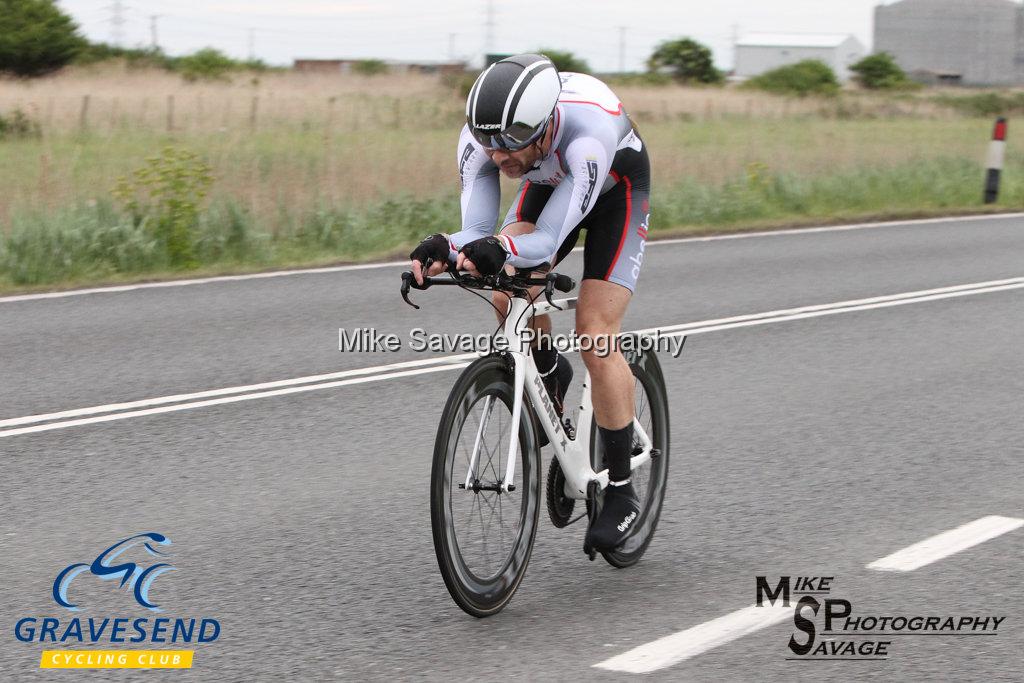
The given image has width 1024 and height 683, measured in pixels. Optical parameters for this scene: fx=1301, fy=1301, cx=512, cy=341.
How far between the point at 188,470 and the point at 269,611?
1.84 m

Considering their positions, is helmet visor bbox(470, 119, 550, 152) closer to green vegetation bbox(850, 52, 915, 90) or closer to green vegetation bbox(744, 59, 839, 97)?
green vegetation bbox(744, 59, 839, 97)

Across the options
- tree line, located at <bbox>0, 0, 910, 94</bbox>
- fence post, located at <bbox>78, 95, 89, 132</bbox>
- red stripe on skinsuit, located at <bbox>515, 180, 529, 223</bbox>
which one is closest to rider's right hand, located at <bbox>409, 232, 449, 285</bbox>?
red stripe on skinsuit, located at <bbox>515, 180, 529, 223</bbox>

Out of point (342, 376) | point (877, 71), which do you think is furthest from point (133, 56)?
point (342, 376)

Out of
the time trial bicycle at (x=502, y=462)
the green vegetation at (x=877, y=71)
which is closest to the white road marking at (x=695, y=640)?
the time trial bicycle at (x=502, y=462)

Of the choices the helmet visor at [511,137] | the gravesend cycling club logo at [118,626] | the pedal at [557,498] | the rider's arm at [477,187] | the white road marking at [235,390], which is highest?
the helmet visor at [511,137]

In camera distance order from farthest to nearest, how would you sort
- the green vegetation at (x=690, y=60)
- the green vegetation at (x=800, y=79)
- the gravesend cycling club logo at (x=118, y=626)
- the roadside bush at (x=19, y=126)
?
1. the green vegetation at (x=690, y=60)
2. the green vegetation at (x=800, y=79)
3. the roadside bush at (x=19, y=126)
4. the gravesend cycling club logo at (x=118, y=626)

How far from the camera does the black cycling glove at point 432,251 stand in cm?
407

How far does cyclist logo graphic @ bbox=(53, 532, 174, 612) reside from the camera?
446cm

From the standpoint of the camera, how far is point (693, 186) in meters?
17.7

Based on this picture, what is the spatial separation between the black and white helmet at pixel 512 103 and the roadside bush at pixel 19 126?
21.6m

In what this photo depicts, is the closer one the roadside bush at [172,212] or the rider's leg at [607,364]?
the rider's leg at [607,364]

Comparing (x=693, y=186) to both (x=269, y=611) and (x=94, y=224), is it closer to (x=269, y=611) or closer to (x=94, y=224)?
(x=94, y=224)

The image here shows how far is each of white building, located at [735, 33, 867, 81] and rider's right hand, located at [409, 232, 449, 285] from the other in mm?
108620

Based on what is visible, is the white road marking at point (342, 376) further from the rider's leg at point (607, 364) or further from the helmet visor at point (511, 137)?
the helmet visor at point (511, 137)
